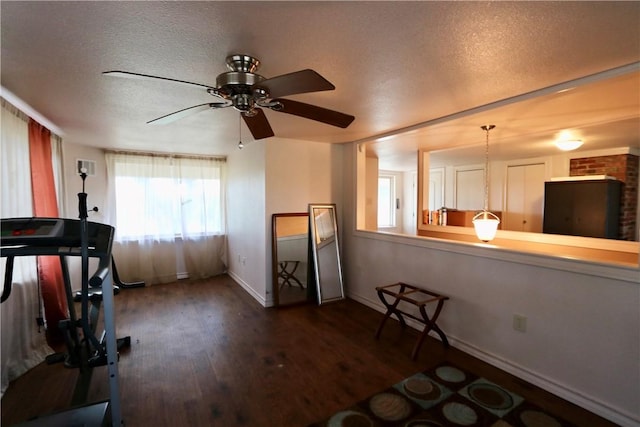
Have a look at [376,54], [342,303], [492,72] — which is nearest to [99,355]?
[376,54]

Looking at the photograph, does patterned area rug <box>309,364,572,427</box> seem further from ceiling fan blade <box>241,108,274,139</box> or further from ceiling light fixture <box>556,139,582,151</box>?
ceiling light fixture <box>556,139,582,151</box>

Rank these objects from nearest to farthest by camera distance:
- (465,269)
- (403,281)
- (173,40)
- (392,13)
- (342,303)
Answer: (392,13), (173,40), (465,269), (403,281), (342,303)

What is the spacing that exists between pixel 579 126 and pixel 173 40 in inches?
152

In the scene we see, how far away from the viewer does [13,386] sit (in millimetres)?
2191

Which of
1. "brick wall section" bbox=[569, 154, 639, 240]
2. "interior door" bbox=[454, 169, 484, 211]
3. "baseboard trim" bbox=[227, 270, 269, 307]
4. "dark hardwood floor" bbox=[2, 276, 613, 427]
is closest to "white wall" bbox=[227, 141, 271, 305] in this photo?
"baseboard trim" bbox=[227, 270, 269, 307]

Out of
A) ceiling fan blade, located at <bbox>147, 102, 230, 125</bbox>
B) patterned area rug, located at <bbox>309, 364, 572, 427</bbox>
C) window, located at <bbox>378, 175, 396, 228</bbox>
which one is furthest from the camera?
window, located at <bbox>378, 175, 396, 228</bbox>

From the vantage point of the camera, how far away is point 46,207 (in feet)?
9.38

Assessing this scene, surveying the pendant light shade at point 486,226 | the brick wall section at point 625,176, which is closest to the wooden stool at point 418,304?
the pendant light shade at point 486,226

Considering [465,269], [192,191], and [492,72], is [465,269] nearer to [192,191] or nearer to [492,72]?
[492,72]

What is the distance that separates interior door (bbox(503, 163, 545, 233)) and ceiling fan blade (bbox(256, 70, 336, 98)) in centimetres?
508

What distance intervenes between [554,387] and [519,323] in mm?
451

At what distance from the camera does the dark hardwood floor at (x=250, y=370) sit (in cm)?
196

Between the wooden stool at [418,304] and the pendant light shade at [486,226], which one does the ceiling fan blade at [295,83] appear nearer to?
the wooden stool at [418,304]

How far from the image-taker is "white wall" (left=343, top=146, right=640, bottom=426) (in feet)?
6.08
